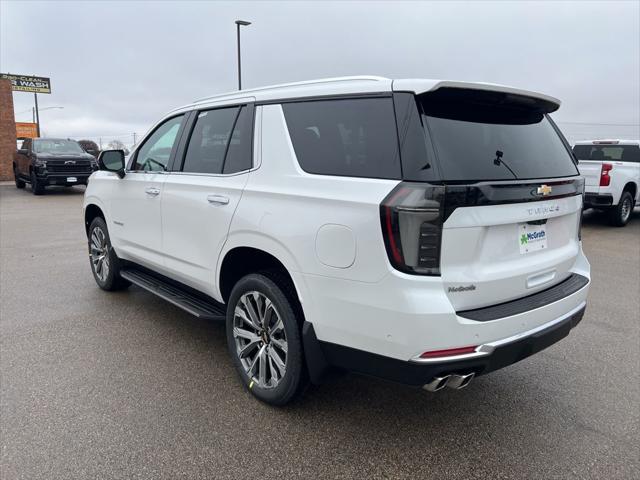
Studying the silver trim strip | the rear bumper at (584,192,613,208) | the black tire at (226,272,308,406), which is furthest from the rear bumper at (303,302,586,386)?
the rear bumper at (584,192,613,208)

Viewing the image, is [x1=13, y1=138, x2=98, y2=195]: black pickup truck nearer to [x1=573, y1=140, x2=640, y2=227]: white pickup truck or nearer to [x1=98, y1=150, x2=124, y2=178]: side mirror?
[x1=98, y1=150, x2=124, y2=178]: side mirror

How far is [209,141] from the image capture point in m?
3.60

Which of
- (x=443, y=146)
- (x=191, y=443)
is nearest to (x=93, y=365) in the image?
(x=191, y=443)

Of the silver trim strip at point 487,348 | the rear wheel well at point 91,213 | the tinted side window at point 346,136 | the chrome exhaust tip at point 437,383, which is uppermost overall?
the tinted side window at point 346,136

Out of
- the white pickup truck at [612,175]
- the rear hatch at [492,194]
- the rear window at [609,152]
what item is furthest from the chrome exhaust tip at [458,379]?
the rear window at [609,152]

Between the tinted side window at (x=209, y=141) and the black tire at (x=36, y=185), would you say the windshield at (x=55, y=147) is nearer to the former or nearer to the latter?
the black tire at (x=36, y=185)

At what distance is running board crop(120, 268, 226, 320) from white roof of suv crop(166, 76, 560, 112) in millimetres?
1503

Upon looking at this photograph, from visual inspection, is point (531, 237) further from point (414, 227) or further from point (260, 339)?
point (260, 339)

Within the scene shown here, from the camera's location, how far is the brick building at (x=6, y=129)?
73.5ft

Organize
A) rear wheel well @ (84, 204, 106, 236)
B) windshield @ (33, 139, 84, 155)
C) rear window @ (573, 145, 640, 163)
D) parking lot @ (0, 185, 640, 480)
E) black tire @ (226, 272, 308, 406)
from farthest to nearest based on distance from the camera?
windshield @ (33, 139, 84, 155) → rear window @ (573, 145, 640, 163) → rear wheel well @ (84, 204, 106, 236) → black tire @ (226, 272, 308, 406) → parking lot @ (0, 185, 640, 480)

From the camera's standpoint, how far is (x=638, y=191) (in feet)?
36.9

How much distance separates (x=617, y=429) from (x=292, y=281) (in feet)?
6.91

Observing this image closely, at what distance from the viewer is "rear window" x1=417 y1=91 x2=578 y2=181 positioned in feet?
7.63

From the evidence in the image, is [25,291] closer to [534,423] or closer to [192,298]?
[192,298]
